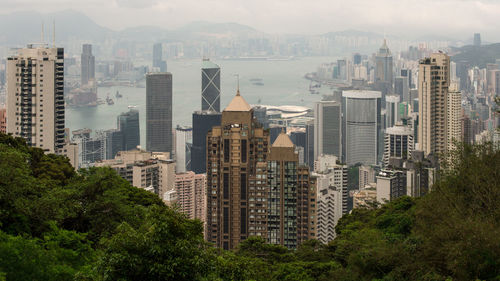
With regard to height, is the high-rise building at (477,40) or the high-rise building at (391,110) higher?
the high-rise building at (477,40)

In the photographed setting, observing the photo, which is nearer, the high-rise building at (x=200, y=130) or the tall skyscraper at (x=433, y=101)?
the tall skyscraper at (x=433, y=101)

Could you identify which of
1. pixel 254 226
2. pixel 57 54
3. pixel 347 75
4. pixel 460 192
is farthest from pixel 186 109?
pixel 460 192

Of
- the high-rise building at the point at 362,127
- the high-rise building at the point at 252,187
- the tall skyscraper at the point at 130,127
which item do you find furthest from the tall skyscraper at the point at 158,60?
the high-rise building at the point at 252,187

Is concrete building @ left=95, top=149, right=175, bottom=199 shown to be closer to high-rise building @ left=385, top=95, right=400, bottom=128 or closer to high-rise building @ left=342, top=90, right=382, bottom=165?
high-rise building @ left=342, top=90, right=382, bottom=165

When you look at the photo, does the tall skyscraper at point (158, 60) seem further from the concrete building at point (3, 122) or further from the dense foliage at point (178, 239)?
the dense foliage at point (178, 239)

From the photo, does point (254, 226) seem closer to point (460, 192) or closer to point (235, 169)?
point (235, 169)

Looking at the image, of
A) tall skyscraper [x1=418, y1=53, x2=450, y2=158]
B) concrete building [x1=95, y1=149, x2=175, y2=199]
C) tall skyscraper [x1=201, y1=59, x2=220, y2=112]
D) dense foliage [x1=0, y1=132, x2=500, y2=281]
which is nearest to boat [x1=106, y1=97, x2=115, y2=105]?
tall skyscraper [x1=201, y1=59, x2=220, y2=112]
